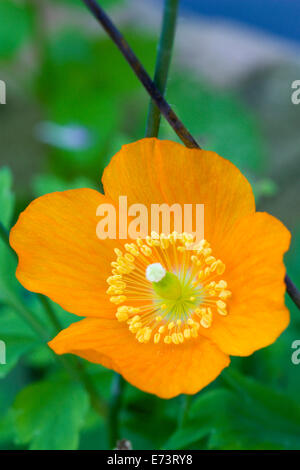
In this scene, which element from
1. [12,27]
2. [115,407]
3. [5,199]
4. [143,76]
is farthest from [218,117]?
[143,76]

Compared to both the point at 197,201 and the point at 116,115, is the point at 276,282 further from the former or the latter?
the point at 116,115

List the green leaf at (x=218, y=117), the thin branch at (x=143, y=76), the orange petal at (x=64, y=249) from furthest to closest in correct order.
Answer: the green leaf at (x=218, y=117)
the orange petal at (x=64, y=249)
the thin branch at (x=143, y=76)

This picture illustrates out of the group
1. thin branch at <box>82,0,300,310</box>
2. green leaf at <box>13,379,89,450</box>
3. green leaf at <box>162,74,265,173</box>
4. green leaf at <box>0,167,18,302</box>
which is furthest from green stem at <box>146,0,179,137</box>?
green leaf at <box>162,74,265,173</box>

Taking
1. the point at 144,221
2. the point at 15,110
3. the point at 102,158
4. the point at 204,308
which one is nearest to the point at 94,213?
the point at 144,221

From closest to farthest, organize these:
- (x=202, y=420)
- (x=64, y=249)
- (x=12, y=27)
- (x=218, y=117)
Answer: (x=64, y=249) → (x=202, y=420) → (x=12, y=27) → (x=218, y=117)

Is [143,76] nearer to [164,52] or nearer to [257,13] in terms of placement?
[164,52]

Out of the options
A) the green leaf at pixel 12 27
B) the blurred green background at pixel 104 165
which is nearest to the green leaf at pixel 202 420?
the blurred green background at pixel 104 165

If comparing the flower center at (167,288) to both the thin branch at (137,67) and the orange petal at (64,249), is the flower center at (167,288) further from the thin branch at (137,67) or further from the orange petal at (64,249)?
the thin branch at (137,67)
